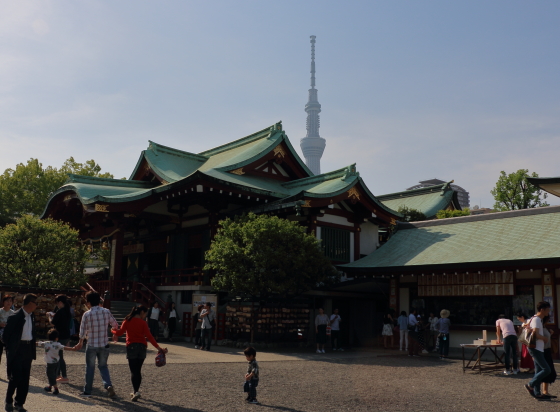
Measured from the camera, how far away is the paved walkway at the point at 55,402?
26.4 ft

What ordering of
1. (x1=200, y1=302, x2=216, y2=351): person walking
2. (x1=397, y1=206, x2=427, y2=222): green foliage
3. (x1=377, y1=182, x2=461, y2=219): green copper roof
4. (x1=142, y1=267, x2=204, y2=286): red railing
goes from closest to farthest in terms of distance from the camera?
(x1=200, y1=302, x2=216, y2=351): person walking → (x1=142, y1=267, x2=204, y2=286): red railing → (x1=397, y1=206, x2=427, y2=222): green foliage → (x1=377, y1=182, x2=461, y2=219): green copper roof

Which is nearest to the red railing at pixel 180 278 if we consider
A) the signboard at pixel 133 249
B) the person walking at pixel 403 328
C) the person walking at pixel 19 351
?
the signboard at pixel 133 249

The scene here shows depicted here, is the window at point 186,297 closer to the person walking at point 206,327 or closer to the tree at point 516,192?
the person walking at point 206,327

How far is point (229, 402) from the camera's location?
9500 millimetres

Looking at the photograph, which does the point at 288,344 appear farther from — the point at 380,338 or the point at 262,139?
the point at 262,139

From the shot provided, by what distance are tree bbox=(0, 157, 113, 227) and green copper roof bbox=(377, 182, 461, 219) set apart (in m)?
25.2

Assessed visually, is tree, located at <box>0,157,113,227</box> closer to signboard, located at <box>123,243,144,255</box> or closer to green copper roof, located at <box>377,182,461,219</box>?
signboard, located at <box>123,243,144,255</box>

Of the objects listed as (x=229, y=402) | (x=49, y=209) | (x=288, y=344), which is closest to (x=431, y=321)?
(x=288, y=344)

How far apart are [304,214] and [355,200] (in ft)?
9.00

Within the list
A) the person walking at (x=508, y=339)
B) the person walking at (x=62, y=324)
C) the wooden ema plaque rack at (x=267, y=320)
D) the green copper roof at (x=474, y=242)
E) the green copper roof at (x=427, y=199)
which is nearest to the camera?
the person walking at (x=62, y=324)

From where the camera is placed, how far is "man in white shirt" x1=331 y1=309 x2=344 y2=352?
20.3 metres

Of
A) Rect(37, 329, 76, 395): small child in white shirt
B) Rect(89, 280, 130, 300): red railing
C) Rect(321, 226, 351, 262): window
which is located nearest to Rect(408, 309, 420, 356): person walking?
Rect(321, 226, 351, 262): window

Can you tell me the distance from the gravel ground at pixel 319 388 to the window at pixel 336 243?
8.93 m

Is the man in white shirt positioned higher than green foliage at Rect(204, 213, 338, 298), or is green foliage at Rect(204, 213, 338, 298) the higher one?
green foliage at Rect(204, 213, 338, 298)
